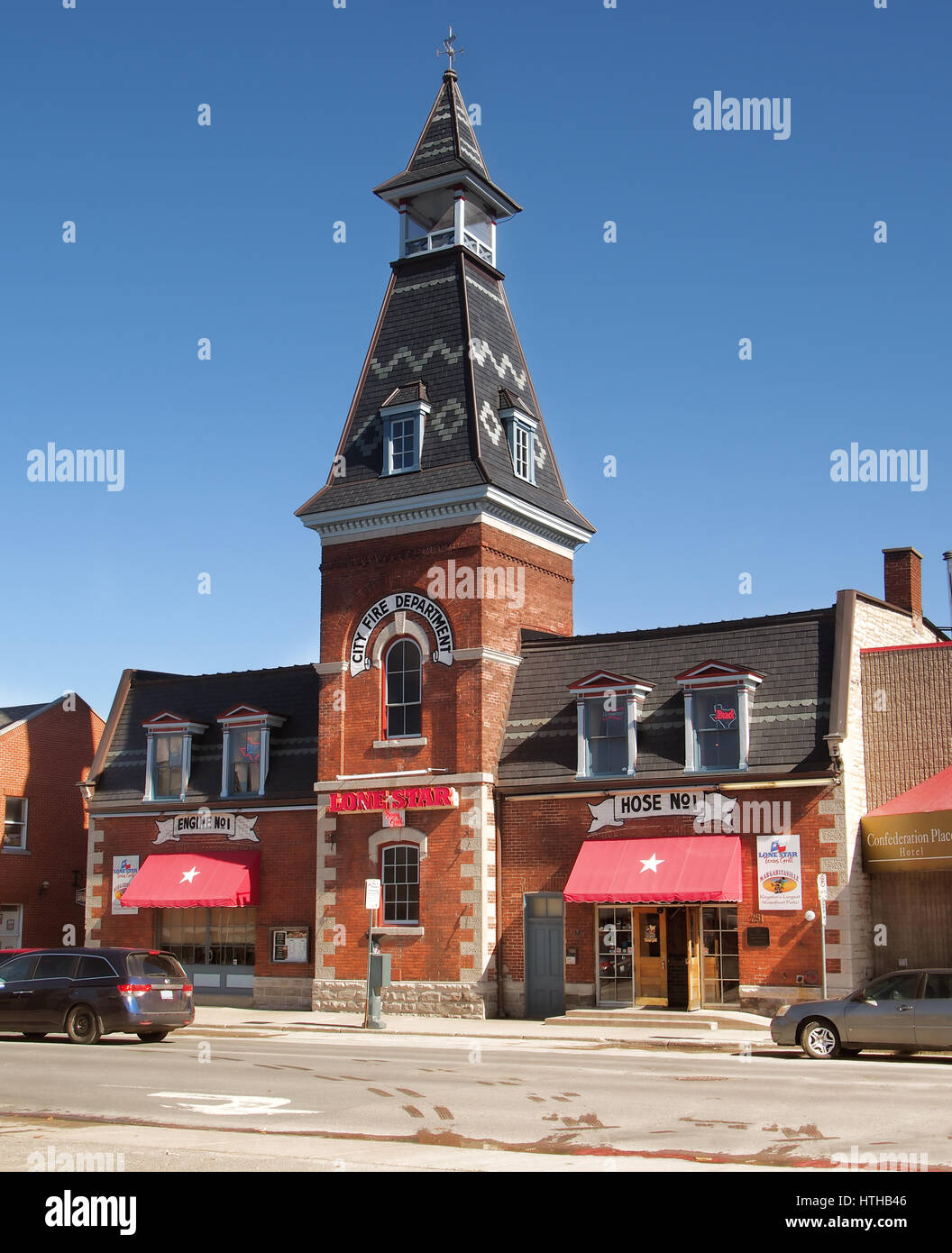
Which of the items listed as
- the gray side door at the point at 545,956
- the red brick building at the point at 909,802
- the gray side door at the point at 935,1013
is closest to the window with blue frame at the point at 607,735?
the gray side door at the point at 545,956

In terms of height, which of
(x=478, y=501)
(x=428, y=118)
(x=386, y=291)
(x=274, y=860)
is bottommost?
(x=274, y=860)

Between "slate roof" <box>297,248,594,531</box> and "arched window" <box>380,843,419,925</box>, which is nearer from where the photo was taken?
"arched window" <box>380,843,419,925</box>

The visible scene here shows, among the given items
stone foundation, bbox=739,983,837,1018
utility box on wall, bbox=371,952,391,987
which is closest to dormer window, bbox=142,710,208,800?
utility box on wall, bbox=371,952,391,987

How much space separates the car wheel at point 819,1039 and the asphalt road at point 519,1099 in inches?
9.1

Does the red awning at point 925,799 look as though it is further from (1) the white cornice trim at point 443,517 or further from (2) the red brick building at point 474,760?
(1) the white cornice trim at point 443,517

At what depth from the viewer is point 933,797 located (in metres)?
26.7

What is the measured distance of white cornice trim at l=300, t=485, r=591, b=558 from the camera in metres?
31.0

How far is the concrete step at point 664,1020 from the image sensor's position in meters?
25.8

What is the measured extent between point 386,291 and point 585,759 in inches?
548

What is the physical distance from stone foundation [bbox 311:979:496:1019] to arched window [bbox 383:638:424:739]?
18.7 ft

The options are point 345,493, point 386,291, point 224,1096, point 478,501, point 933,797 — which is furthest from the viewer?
point 386,291

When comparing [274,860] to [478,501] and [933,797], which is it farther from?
[933,797]

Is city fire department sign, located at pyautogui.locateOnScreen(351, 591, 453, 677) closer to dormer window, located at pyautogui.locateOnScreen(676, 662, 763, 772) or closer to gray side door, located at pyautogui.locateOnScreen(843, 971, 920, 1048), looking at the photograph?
dormer window, located at pyautogui.locateOnScreen(676, 662, 763, 772)

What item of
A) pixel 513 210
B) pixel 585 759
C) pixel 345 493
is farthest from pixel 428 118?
pixel 585 759
